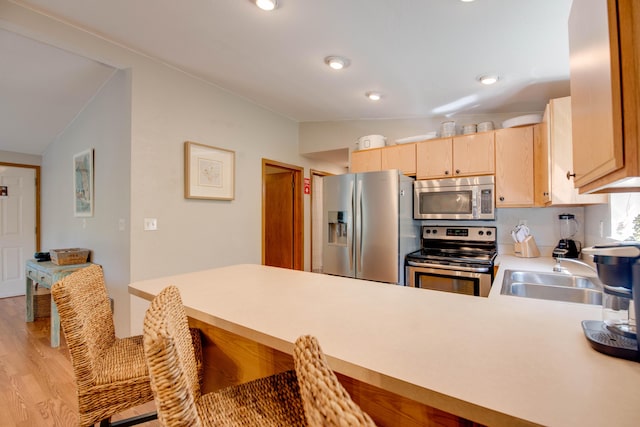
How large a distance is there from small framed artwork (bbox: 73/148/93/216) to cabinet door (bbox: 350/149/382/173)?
110 inches

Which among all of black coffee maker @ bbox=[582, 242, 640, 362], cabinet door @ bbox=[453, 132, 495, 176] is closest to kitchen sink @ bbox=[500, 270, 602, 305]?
black coffee maker @ bbox=[582, 242, 640, 362]

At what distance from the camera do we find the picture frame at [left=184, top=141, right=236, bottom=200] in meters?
2.85

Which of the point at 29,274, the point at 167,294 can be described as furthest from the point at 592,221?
the point at 29,274

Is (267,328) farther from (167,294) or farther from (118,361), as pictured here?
(118,361)

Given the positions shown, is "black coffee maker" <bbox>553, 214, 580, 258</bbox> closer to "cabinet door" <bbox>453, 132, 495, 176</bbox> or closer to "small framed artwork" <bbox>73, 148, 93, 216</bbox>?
"cabinet door" <bbox>453, 132, 495, 176</bbox>

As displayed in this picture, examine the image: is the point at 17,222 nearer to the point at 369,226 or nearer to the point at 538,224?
the point at 369,226

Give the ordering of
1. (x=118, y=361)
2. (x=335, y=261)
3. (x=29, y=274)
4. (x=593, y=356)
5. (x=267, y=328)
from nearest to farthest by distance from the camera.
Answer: (x=593, y=356) → (x=267, y=328) → (x=118, y=361) → (x=335, y=261) → (x=29, y=274)

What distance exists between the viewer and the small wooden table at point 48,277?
280 centimetres

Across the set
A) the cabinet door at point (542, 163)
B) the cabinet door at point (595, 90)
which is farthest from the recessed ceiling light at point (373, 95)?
the cabinet door at point (595, 90)

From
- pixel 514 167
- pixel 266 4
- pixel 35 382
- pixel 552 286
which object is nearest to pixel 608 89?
pixel 552 286

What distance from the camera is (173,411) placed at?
23.0 inches

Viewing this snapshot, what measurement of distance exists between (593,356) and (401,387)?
0.48 metres

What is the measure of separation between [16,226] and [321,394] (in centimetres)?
622

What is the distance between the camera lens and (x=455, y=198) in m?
2.88
